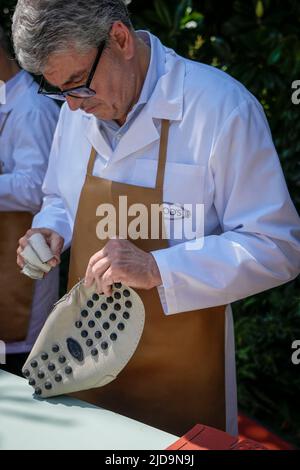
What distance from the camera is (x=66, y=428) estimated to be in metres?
1.70

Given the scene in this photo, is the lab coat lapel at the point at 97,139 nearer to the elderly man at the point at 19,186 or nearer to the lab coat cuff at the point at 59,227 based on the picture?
the lab coat cuff at the point at 59,227

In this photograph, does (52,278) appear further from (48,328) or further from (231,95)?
(231,95)

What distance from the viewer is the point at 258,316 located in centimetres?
367

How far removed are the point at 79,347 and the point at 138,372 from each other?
0.21m

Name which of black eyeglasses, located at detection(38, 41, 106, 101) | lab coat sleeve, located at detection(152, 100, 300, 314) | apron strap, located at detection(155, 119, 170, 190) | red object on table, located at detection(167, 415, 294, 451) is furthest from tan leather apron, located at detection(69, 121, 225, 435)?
red object on table, located at detection(167, 415, 294, 451)

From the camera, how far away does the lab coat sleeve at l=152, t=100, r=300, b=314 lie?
184 centimetres

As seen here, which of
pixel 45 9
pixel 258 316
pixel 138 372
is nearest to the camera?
pixel 45 9

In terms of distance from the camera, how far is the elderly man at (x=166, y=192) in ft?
6.00

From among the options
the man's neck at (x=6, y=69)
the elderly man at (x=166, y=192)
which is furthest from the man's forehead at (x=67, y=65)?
the man's neck at (x=6, y=69)

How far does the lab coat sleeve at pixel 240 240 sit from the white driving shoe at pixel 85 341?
0.11 meters

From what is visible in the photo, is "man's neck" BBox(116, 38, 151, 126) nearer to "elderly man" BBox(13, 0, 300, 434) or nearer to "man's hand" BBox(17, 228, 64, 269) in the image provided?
"elderly man" BBox(13, 0, 300, 434)

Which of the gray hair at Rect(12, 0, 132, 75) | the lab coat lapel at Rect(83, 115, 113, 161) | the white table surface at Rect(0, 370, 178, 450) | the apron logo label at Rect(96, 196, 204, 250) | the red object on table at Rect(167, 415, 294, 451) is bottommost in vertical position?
the white table surface at Rect(0, 370, 178, 450)
